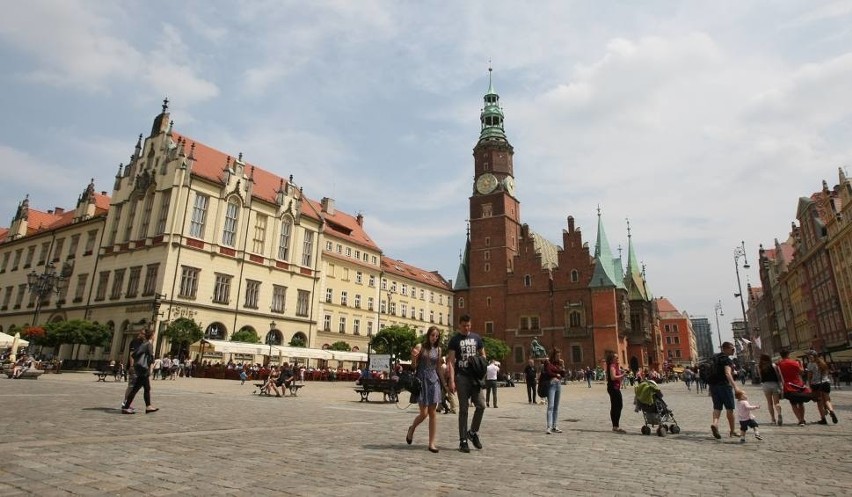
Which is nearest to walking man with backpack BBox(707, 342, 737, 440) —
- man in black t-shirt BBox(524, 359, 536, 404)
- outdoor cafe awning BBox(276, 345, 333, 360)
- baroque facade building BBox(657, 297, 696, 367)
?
man in black t-shirt BBox(524, 359, 536, 404)

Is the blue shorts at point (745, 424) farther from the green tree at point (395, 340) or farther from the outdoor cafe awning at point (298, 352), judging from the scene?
the green tree at point (395, 340)

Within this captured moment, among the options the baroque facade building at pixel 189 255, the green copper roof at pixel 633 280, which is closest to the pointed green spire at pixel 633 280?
the green copper roof at pixel 633 280

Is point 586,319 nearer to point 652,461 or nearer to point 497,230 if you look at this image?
point 497,230

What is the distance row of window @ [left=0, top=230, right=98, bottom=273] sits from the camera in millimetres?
43906

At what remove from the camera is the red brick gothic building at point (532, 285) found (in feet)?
192

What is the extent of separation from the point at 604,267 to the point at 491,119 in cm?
2736

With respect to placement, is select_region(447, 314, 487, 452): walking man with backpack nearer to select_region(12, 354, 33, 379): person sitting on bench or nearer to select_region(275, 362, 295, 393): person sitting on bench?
select_region(275, 362, 295, 393): person sitting on bench

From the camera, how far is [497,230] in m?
66.5

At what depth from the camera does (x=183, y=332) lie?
33.2 metres

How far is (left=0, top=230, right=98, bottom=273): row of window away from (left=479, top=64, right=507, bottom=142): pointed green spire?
4893 cm

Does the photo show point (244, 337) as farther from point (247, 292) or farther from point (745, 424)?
point (745, 424)

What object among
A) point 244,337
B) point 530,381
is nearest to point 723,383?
point 530,381

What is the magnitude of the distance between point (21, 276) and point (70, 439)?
56.7 metres

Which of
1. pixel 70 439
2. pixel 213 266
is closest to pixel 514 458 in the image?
pixel 70 439
